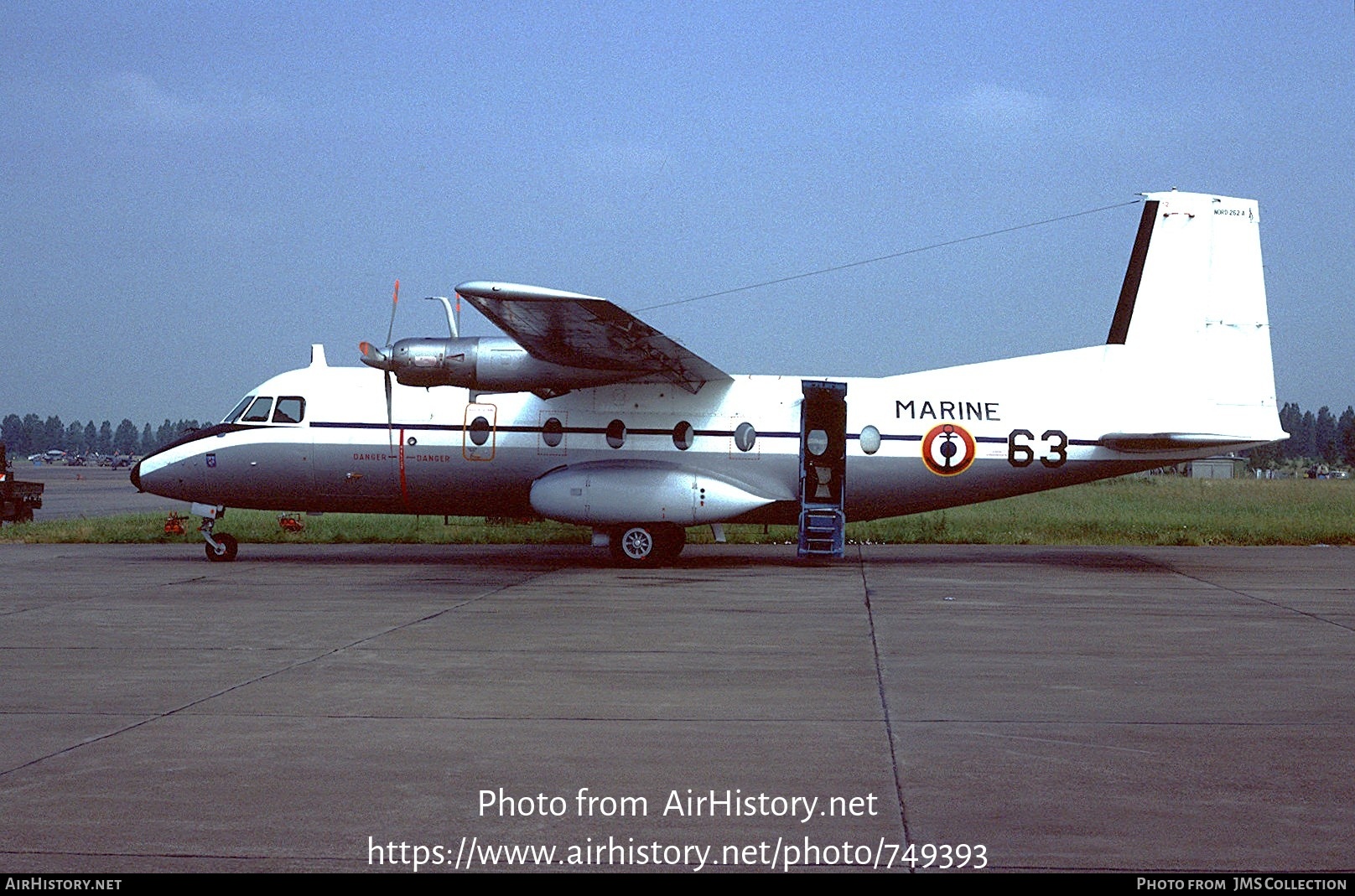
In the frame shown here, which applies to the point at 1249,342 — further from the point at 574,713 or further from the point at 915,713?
the point at 574,713

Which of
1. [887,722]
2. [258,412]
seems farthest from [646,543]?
[887,722]

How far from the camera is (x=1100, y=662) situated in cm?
1105

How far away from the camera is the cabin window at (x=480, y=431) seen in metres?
20.9

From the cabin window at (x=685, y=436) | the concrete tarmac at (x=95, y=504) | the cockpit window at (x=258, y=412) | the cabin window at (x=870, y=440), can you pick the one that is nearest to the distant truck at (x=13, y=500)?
the concrete tarmac at (x=95, y=504)

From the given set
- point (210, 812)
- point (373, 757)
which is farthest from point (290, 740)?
point (210, 812)

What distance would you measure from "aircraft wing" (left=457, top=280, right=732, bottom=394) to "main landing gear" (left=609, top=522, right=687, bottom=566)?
249 centimetres

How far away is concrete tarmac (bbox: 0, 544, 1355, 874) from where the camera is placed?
225 inches

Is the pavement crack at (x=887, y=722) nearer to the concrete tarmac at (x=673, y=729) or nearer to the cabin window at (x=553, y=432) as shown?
the concrete tarmac at (x=673, y=729)

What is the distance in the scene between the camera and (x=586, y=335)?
1878 centimetres

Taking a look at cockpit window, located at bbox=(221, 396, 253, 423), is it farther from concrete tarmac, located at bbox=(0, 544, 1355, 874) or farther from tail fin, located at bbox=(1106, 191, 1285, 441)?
tail fin, located at bbox=(1106, 191, 1285, 441)

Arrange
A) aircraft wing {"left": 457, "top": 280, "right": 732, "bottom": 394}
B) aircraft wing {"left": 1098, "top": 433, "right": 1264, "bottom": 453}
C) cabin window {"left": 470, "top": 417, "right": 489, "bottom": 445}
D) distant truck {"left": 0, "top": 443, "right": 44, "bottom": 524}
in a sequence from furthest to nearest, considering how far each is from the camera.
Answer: distant truck {"left": 0, "top": 443, "right": 44, "bottom": 524}
cabin window {"left": 470, "top": 417, "right": 489, "bottom": 445}
aircraft wing {"left": 1098, "top": 433, "right": 1264, "bottom": 453}
aircraft wing {"left": 457, "top": 280, "right": 732, "bottom": 394}

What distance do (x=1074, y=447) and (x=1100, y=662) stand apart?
1020cm

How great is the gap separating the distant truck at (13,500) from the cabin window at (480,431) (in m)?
16.7

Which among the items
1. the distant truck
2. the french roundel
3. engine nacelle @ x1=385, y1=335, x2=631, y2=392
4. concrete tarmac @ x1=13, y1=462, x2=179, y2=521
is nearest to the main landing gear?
engine nacelle @ x1=385, y1=335, x2=631, y2=392
